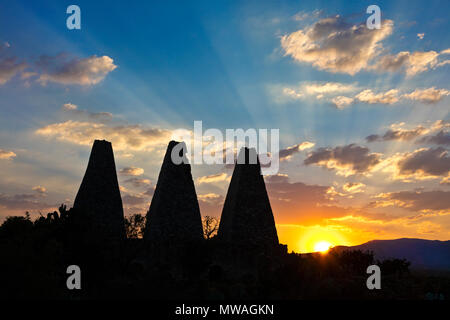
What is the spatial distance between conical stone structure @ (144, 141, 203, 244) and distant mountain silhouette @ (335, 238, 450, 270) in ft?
346

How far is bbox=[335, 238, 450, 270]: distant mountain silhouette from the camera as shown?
122 meters

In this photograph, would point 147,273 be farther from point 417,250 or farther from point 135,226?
point 417,250

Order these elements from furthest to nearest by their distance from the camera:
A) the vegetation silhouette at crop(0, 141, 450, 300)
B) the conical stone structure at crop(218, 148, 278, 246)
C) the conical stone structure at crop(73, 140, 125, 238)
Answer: the conical stone structure at crop(73, 140, 125, 238) → the conical stone structure at crop(218, 148, 278, 246) → the vegetation silhouette at crop(0, 141, 450, 300)

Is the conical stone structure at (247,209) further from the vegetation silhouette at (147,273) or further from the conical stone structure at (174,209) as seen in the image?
the conical stone structure at (174,209)

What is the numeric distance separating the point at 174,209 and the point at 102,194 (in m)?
4.64

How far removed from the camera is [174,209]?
25734 millimetres

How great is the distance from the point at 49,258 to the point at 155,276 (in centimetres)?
962

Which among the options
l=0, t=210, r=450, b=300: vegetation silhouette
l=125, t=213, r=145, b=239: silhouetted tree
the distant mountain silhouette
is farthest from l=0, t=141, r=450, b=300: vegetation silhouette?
the distant mountain silhouette

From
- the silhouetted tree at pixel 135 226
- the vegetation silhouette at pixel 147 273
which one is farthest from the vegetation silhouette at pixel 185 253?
the silhouetted tree at pixel 135 226

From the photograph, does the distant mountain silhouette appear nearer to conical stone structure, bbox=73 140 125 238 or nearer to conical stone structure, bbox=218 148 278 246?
conical stone structure, bbox=218 148 278 246

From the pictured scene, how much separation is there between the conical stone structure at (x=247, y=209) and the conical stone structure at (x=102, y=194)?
268 inches

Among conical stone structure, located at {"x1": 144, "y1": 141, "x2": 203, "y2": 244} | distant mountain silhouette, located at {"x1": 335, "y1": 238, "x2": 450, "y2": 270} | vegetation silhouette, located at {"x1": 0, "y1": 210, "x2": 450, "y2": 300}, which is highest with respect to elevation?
conical stone structure, located at {"x1": 144, "y1": 141, "x2": 203, "y2": 244}

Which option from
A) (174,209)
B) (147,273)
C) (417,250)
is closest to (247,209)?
(174,209)
